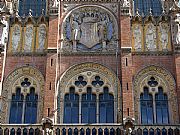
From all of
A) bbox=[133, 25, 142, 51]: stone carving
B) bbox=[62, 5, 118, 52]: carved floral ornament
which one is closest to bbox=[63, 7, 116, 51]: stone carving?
bbox=[62, 5, 118, 52]: carved floral ornament

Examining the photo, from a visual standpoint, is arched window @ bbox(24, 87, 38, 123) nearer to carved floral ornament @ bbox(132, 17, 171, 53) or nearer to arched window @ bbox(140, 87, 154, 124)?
arched window @ bbox(140, 87, 154, 124)

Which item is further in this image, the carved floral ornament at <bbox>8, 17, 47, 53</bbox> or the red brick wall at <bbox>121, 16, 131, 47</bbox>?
the carved floral ornament at <bbox>8, 17, 47, 53</bbox>

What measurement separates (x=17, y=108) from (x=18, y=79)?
199 centimetres

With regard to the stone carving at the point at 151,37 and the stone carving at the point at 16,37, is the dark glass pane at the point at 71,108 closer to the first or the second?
the stone carving at the point at 16,37

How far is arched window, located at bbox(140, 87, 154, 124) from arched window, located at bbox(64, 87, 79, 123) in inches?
156

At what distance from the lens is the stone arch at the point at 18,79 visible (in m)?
29.5

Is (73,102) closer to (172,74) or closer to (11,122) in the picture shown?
(11,122)

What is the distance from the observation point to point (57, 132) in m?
28.0

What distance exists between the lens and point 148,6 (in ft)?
111

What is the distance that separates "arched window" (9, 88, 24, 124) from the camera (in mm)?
29203

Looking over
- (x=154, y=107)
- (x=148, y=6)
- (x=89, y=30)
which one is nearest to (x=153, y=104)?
(x=154, y=107)

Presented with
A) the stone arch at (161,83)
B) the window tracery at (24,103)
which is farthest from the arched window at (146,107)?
the window tracery at (24,103)

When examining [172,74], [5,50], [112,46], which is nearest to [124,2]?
[112,46]

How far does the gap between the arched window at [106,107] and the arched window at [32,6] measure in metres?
7.79
